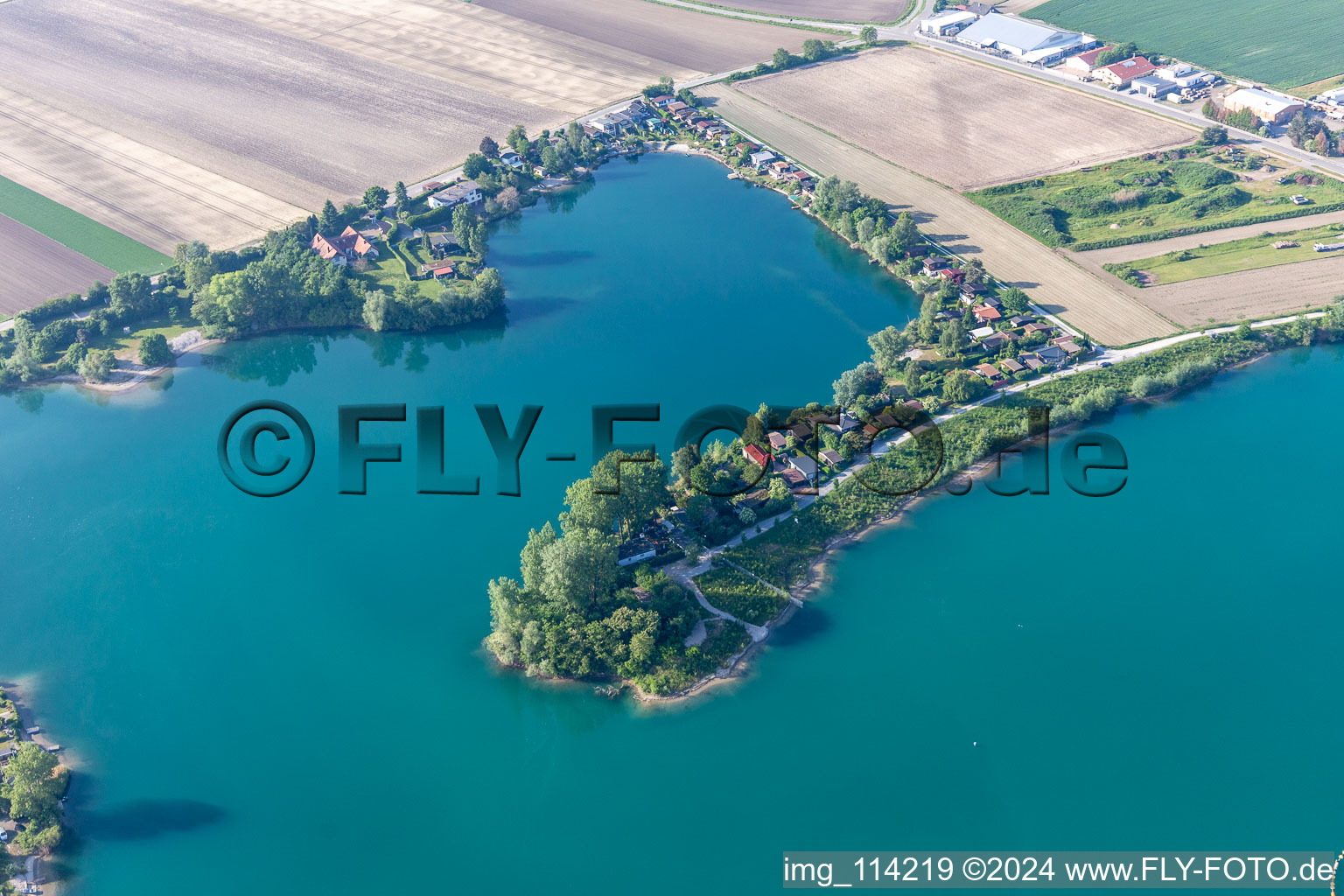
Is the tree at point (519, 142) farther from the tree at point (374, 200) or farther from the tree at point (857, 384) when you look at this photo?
the tree at point (857, 384)

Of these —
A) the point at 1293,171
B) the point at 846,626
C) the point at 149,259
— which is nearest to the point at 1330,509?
the point at 846,626

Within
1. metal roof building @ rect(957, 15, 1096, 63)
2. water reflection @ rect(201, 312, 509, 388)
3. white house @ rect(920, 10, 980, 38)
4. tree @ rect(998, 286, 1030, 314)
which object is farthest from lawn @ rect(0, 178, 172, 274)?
metal roof building @ rect(957, 15, 1096, 63)

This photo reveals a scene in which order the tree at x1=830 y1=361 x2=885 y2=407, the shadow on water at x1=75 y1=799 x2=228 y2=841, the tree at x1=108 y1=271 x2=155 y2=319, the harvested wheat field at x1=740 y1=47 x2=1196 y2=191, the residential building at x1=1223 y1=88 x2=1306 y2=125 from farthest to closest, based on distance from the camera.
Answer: the residential building at x1=1223 y1=88 x2=1306 y2=125, the harvested wheat field at x1=740 y1=47 x2=1196 y2=191, the tree at x1=108 y1=271 x2=155 y2=319, the tree at x1=830 y1=361 x2=885 y2=407, the shadow on water at x1=75 y1=799 x2=228 y2=841

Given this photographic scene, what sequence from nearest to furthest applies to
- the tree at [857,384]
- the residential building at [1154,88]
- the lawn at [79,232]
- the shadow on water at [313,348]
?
the tree at [857,384]
the shadow on water at [313,348]
the lawn at [79,232]
the residential building at [1154,88]

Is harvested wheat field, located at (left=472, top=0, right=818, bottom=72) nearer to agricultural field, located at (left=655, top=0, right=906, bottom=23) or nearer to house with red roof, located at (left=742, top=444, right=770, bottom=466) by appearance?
agricultural field, located at (left=655, top=0, right=906, bottom=23)

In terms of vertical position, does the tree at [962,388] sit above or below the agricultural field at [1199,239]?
below

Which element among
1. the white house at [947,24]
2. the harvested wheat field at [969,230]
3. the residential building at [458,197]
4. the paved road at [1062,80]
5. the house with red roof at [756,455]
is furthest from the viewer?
the white house at [947,24]
